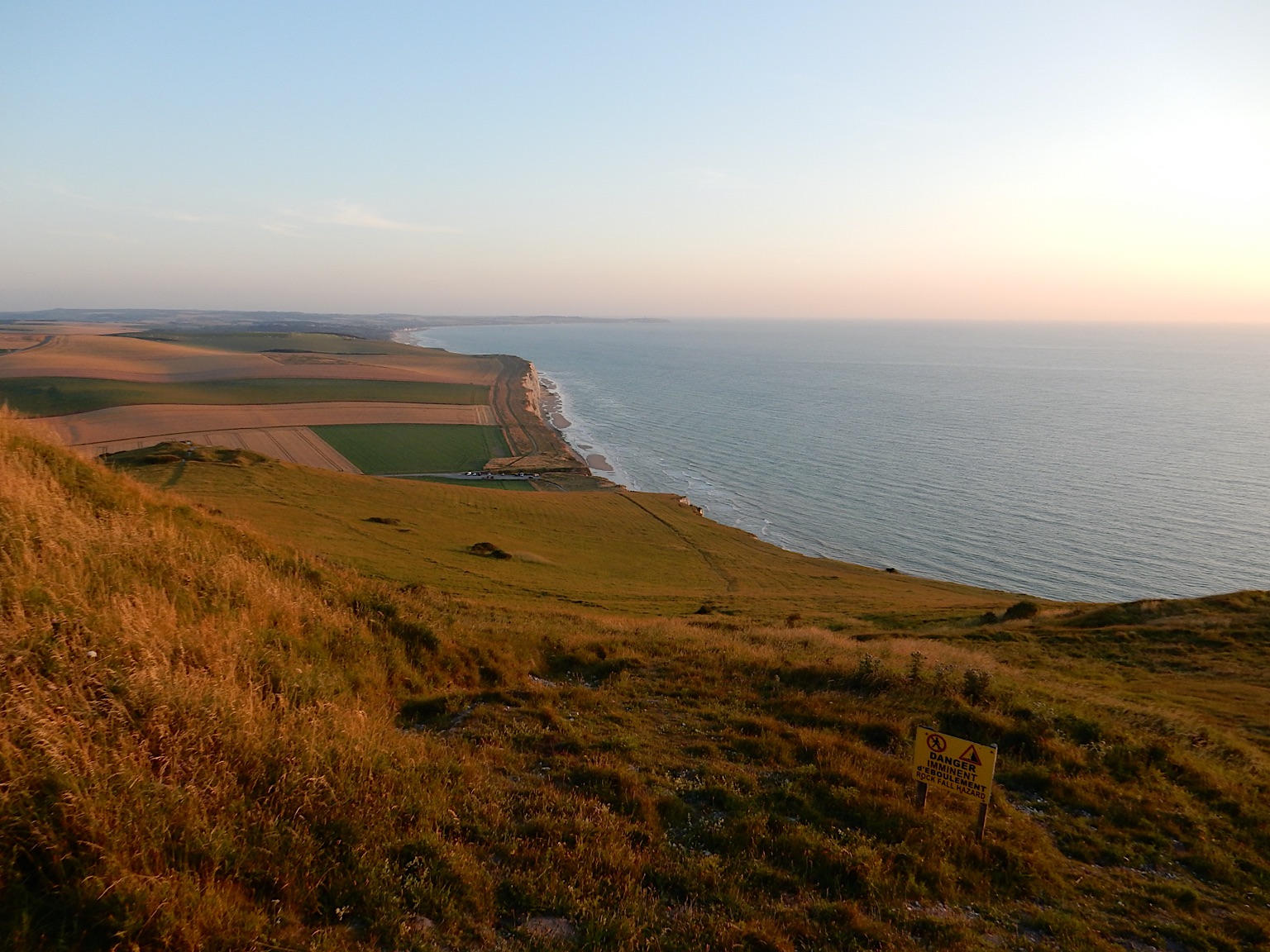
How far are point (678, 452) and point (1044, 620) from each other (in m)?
66.9

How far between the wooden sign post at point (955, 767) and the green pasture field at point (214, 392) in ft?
305

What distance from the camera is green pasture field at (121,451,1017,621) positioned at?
31094mm

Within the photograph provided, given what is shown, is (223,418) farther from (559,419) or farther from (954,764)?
(954,764)

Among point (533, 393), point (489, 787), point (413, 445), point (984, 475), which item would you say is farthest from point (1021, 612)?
point (533, 393)

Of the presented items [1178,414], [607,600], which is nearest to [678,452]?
[607,600]

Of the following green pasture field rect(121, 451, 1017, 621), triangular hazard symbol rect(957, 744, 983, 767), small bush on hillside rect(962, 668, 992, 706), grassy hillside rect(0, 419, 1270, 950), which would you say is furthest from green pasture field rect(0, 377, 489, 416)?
triangular hazard symbol rect(957, 744, 983, 767)

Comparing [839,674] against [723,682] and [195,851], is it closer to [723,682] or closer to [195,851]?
[723,682]

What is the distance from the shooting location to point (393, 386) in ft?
415

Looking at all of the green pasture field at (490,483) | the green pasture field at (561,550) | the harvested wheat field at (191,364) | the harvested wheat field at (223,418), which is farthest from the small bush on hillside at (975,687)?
the harvested wheat field at (191,364)

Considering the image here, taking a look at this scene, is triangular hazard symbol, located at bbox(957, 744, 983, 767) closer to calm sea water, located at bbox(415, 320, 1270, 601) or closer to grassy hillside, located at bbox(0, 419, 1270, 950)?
grassy hillside, located at bbox(0, 419, 1270, 950)

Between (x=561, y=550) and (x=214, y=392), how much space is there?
91305 millimetres

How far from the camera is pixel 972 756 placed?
25.9 feet

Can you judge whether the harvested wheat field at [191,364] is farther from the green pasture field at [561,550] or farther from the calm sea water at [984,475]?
the green pasture field at [561,550]

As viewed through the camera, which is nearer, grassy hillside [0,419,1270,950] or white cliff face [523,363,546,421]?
grassy hillside [0,419,1270,950]
